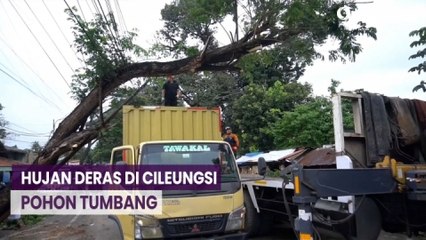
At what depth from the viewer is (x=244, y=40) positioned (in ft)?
28.3

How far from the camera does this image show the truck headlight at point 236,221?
6.02m

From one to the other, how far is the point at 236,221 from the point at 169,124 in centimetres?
250

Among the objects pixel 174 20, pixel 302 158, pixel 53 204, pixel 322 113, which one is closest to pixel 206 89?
pixel 174 20

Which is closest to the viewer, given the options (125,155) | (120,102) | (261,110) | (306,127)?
(125,155)

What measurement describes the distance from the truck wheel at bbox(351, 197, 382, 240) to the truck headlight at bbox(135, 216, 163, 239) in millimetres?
2687

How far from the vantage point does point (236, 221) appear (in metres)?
6.07

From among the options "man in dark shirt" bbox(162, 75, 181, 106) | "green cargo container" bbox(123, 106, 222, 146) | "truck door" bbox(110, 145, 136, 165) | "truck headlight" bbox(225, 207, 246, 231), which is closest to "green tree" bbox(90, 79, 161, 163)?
"man in dark shirt" bbox(162, 75, 181, 106)

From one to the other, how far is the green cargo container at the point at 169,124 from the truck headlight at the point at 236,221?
2086mm

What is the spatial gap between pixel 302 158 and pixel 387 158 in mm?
2912

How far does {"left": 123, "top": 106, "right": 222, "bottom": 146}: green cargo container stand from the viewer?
295 inches

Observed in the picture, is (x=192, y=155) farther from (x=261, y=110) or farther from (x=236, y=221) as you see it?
(x=261, y=110)

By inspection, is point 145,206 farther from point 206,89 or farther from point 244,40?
point 206,89

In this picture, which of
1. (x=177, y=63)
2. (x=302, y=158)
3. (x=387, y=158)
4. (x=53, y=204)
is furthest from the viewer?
(x=53, y=204)

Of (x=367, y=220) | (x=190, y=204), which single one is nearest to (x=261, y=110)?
(x=190, y=204)
